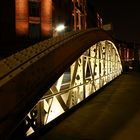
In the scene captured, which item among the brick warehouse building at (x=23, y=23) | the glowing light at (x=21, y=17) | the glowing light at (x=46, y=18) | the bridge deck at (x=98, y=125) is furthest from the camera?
the glowing light at (x=46, y=18)

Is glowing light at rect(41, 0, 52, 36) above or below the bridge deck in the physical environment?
above

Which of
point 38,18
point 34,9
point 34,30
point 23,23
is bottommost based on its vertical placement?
point 34,30

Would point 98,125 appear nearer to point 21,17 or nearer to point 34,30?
point 21,17

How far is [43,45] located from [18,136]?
5.99ft

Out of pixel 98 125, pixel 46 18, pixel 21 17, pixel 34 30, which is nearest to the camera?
pixel 98 125

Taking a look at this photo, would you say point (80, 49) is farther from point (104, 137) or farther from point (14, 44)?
point (14, 44)

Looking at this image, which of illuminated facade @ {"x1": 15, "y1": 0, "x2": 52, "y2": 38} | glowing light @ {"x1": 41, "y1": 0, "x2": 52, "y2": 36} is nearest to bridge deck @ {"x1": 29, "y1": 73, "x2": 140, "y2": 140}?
illuminated facade @ {"x1": 15, "y1": 0, "x2": 52, "y2": 38}

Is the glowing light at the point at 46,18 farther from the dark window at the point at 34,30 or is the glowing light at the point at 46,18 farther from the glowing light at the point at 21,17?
the glowing light at the point at 21,17

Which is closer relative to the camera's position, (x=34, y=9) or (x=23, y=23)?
(x=23, y=23)

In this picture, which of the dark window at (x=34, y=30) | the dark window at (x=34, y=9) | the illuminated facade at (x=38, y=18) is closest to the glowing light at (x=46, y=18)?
the illuminated facade at (x=38, y=18)

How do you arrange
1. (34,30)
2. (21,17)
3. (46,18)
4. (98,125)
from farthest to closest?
1. (46,18)
2. (34,30)
3. (21,17)
4. (98,125)

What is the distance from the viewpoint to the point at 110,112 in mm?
7543

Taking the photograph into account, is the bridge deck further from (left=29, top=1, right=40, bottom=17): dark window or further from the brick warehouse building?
(left=29, top=1, right=40, bottom=17): dark window

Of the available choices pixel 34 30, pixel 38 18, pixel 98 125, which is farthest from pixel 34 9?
pixel 98 125
